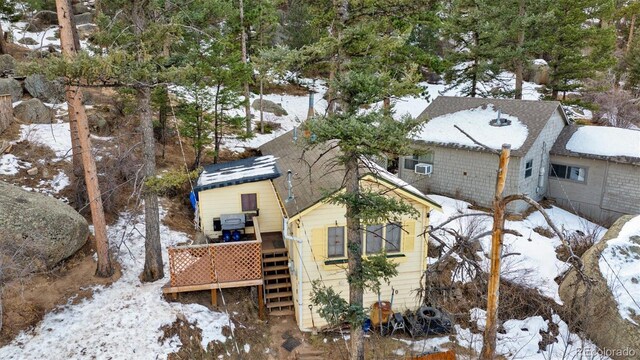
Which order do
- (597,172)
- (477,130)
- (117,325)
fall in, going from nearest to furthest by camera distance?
(117,325)
(597,172)
(477,130)

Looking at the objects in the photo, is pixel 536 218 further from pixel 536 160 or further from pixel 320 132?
pixel 320 132

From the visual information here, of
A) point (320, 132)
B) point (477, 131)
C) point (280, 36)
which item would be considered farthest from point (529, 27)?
point (320, 132)

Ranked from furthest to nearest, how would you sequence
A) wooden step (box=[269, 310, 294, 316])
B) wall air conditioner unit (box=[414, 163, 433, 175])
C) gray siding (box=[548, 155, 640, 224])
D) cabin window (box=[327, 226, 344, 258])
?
wall air conditioner unit (box=[414, 163, 433, 175]), gray siding (box=[548, 155, 640, 224]), wooden step (box=[269, 310, 294, 316]), cabin window (box=[327, 226, 344, 258])

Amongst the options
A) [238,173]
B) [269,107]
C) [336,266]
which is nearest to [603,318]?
[336,266]

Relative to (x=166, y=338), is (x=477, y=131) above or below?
above

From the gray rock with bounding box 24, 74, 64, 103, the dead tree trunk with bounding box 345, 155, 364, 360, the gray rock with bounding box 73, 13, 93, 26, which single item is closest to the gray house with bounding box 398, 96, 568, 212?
the dead tree trunk with bounding box 345, 155, 364, 360

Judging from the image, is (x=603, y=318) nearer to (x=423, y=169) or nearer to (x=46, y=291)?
(x=423, y=169)

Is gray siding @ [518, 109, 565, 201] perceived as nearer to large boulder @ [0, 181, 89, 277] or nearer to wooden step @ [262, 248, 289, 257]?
wooden step @ [262, 248, 289, 257]
